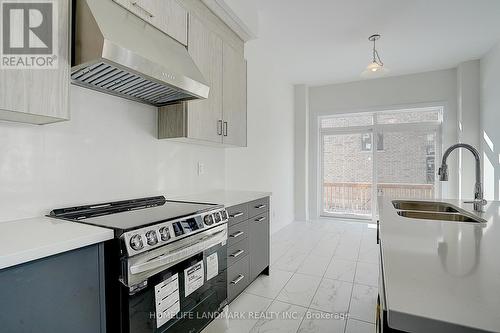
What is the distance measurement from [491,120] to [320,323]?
3915mm

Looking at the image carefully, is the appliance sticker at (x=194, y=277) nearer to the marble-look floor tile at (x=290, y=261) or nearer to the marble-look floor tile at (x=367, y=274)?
the marble-look floor tile at (x=290, y=261)

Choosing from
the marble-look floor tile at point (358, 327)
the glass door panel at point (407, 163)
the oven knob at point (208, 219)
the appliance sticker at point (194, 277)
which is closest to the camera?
the appliance sticker at point (194, 277)

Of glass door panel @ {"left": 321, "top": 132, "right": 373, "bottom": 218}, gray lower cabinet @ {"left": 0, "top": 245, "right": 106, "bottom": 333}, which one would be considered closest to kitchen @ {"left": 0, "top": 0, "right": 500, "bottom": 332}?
gray lower cabinet @ {"left": 0, "top": 245, "right": 106, "bottom": 333}

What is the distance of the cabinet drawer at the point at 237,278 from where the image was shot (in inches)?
80.9

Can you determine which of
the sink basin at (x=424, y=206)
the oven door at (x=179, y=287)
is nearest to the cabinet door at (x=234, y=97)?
the oven door at (x=179, y=287)

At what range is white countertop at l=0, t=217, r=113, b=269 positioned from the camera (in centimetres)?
86

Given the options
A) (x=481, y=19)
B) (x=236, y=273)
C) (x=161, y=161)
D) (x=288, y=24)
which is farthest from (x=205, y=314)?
(x=481, y=19)

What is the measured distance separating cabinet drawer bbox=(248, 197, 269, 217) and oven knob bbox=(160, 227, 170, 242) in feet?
3.59

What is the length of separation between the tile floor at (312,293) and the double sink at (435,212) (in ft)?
2.87

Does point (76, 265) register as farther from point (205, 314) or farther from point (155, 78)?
point (155, 78)

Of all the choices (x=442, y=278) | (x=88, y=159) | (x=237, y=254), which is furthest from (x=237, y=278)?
(x=442, y=278)

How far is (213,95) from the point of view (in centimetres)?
224

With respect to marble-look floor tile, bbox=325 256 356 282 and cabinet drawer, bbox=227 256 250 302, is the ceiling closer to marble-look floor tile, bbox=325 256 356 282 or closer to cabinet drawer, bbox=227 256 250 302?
cabinet drawer, bbox=227 256 250 302

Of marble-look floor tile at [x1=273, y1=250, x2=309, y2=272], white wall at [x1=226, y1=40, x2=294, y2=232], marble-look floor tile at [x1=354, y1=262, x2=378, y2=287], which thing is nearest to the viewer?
marble-look floor tile at [x1=354, y1=262, x2=378, y2=287]
